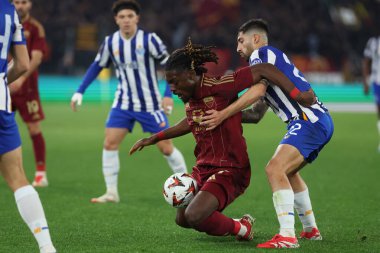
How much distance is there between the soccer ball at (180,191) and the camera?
654 cm

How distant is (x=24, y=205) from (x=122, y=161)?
7.69m

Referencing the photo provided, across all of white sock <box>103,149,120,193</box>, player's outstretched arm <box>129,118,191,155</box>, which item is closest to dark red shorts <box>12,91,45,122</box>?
white sock <box>103,149,120,193</box>

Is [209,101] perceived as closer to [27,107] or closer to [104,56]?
[104,56]

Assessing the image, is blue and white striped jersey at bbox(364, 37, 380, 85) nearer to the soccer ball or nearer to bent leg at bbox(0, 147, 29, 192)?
the soccer ball

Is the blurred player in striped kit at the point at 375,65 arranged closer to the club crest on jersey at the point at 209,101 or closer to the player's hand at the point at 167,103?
the player's hand at the point at 167,103

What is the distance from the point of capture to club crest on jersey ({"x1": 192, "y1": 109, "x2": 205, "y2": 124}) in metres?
6.52

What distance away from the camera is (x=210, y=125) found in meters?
6.25

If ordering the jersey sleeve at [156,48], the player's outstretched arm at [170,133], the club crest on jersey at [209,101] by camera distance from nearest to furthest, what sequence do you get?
1. the club crest on jersey at [209,101]
2. the player's outstretched arm at [170,133]
3. the jersey sleeve at [156,48]

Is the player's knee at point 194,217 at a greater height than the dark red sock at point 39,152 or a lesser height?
greater

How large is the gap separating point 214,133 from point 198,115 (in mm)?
202

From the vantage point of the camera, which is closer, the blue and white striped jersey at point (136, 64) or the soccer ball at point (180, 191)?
the soccer ball at point (180, 191)

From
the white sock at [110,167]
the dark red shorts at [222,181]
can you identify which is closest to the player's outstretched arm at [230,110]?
the dark red shorts at [222,181]

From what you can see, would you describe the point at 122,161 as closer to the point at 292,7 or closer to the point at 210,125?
the point at 210,125

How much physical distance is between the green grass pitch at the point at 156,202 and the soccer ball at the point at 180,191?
35cm
